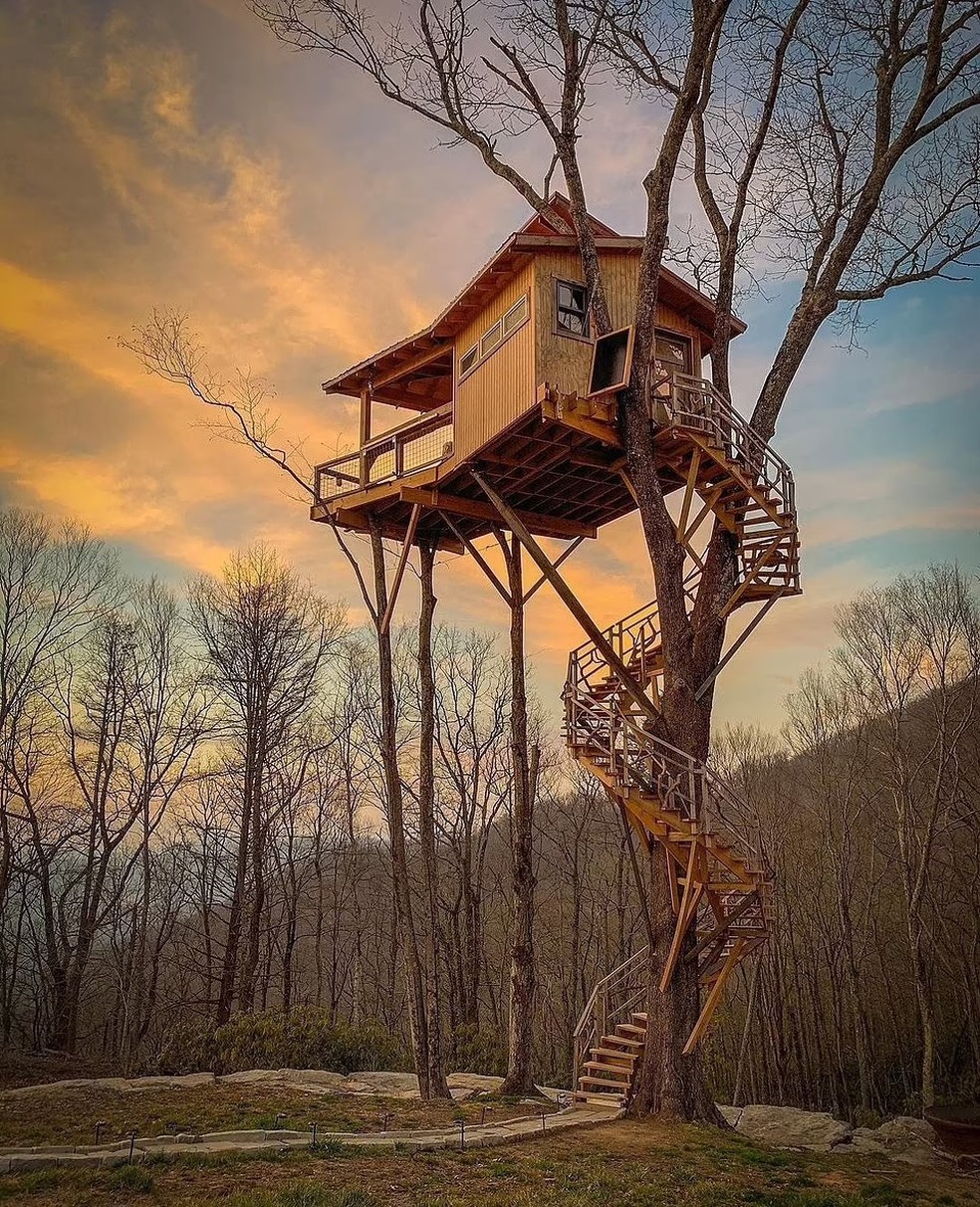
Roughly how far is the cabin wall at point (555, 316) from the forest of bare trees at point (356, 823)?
9863mm

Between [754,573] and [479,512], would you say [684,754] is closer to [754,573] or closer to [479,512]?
[754,573]

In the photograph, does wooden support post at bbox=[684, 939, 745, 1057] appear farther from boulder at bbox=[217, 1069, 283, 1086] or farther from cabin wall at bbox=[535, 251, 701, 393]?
cabin wall at bbox=[535, 251, 701, 393]

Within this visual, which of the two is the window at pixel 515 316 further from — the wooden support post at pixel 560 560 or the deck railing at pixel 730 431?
the wooden support post at pixel 560 560

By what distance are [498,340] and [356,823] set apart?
24.9 metres

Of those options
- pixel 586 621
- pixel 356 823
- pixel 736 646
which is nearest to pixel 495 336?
pixel 586 621

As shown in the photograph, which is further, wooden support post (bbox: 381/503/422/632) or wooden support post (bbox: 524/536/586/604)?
wooden support post (bbox: 524/536/586/604)

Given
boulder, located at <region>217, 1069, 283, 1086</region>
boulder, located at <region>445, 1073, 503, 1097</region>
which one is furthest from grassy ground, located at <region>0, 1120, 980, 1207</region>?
boulder, located at <region>217, 1069, 283, 1086</region>

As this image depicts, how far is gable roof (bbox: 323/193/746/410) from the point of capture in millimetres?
15695

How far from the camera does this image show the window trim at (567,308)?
50.0 feet

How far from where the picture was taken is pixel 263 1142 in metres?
9.49

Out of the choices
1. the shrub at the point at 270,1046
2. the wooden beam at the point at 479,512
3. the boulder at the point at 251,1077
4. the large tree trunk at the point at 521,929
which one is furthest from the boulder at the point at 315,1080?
the wooden beam at the point at 479,512

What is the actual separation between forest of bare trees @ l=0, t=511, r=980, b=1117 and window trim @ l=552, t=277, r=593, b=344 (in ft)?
33.4

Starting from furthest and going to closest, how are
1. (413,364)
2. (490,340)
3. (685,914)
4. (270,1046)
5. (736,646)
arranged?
(270,1046) → (413,364) → (490,340) → (736,646) → (685,914)

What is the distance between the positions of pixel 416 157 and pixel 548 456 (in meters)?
7.97
